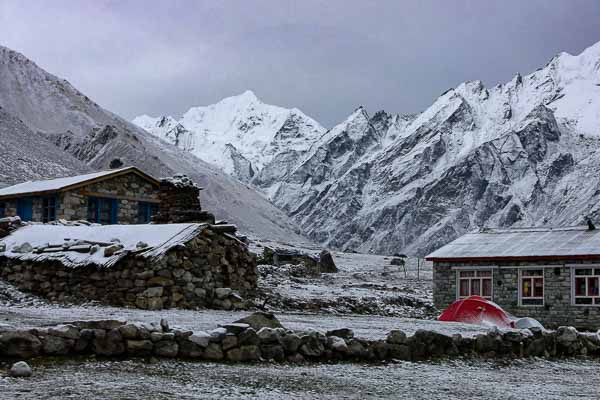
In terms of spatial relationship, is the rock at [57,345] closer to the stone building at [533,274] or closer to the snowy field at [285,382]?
the snowy field at [285,382]

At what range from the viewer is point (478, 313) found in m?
24.4

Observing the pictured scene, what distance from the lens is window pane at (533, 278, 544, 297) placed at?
120 ft

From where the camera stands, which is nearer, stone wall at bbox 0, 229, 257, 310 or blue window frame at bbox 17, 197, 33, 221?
stone wall at bbox 0, 229, 257, 310

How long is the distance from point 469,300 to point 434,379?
47.9ft

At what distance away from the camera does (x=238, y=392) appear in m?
9.41

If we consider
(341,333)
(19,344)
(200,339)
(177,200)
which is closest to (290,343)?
(341,333)

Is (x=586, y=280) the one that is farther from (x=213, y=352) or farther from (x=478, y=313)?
(x=213, y=352)

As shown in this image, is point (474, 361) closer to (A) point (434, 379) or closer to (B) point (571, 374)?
(B) point (571, 374)

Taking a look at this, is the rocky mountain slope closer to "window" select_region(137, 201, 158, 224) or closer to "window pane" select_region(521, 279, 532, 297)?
"window" select_region(137, 201, 158, 224)

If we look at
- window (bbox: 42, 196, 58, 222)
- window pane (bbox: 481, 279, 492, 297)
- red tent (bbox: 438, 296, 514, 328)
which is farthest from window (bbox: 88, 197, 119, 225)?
window pane (bbox: 481, 279, 492, 297)

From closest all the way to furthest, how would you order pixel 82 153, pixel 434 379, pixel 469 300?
pixel 434 379
pixel 469 300
pixel 82 153

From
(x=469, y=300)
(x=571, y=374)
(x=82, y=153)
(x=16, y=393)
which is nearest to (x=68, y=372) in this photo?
(x=16, y=393)

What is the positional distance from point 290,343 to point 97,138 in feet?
376

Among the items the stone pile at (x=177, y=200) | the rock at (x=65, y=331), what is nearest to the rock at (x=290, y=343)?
the rock at (x=65, y=331)
